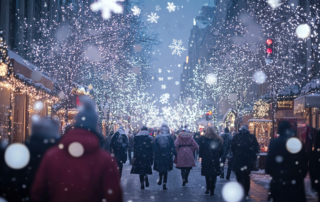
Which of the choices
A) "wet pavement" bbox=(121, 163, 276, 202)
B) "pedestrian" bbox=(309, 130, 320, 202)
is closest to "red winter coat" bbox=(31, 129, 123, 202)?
"pedestrian" bbox=(309, 130, 320, 202)

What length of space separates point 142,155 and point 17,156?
8007 millimetres

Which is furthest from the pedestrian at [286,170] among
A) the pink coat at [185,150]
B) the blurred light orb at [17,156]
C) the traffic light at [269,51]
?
the traffic light at [269,51]

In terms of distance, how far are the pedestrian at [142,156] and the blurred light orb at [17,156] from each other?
7.76 metres

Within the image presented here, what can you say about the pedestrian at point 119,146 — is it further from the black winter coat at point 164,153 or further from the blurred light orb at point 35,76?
the blurred light orb at point 35,76

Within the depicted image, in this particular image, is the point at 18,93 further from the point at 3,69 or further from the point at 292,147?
the point at 292,147

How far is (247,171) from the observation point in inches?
420

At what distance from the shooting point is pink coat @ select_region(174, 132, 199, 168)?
13.8 m

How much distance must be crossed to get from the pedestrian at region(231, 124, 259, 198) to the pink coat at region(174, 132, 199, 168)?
2977 mm

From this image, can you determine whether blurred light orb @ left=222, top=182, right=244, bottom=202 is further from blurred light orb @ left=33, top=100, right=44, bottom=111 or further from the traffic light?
blurred light orb @ left=33, top=100, right=44, bottom=111

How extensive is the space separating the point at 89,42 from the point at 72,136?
1647 centimetres

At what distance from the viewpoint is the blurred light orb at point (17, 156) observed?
5.25m

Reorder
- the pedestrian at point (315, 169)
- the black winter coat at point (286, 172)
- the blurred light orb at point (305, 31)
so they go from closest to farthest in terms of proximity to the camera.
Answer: the black winter coat at point (286, 172) → the pedestrian at point (315, 169) → the blurred light orb at point (305, 31)

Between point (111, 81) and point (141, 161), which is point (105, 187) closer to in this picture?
point (141, 161)

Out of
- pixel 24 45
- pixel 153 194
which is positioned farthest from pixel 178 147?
pixel 24 45
